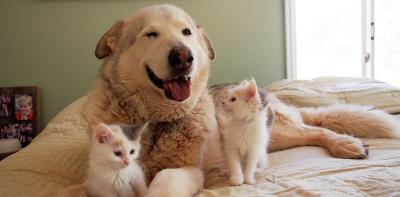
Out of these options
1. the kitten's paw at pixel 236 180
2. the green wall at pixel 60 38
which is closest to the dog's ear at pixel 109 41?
the kitten's paw at pixel 236 180

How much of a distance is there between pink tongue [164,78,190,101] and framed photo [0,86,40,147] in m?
1.94

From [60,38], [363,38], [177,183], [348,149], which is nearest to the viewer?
[177,183]

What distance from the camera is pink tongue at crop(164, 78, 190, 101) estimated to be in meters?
1.14

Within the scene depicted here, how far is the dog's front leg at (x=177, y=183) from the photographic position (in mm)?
954

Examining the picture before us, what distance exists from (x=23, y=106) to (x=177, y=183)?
2119 mm

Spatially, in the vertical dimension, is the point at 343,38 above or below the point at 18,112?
above

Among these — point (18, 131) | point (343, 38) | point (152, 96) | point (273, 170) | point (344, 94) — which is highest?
point (343, 38)

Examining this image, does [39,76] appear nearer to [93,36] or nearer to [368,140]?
[93,36]

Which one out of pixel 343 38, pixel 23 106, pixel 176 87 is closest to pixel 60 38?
pixel 23 106

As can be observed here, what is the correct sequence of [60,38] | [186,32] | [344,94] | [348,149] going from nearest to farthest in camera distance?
[186,32], [348,149], [344,94], [60,38]

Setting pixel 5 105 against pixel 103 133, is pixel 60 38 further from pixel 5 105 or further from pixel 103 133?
pixel 103 133

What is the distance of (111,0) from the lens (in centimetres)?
284

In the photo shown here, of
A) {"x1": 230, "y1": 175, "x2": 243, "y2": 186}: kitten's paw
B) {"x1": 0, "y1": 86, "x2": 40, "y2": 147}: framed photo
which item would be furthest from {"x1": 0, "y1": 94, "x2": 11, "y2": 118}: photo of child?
{"x1": 230, "y1": 175, "x2": 243, "y2": 186}: kitten's paw

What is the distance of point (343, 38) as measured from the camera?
325 cm
